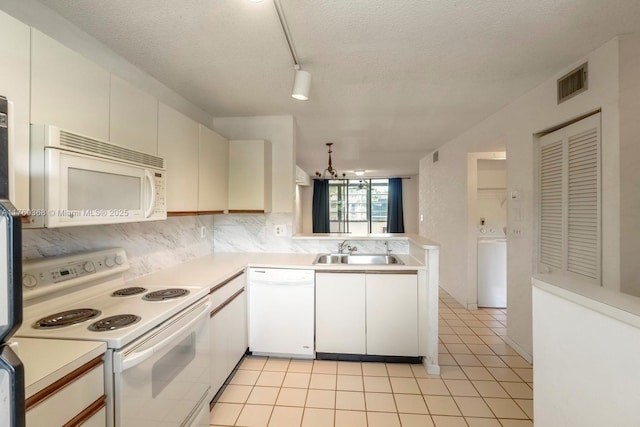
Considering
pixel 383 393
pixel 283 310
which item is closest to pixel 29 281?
pixel 283 310

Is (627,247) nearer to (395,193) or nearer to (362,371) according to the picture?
(362,371)

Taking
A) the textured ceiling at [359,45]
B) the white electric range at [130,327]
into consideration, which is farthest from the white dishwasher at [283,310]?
the textured ceiling at [359,45]

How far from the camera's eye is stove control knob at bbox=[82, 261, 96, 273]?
60.9 inches

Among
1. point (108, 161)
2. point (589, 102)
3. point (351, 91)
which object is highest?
point (351, 91)

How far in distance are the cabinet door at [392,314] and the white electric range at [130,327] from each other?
1.36 meters

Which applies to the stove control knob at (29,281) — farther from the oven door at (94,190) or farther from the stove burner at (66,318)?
the oven door at (94,190)

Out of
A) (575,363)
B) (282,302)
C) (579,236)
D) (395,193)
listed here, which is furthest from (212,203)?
(395,193)

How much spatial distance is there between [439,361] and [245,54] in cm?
289

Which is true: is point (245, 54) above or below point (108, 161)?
above

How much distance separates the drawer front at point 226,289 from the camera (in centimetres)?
192

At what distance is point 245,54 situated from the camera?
1.84 metres

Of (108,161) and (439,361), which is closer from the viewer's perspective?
(108,161)

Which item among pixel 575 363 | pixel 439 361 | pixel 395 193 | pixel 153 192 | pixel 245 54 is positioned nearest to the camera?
pixel 575 363

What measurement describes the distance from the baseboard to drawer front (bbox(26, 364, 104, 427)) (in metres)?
3.07
